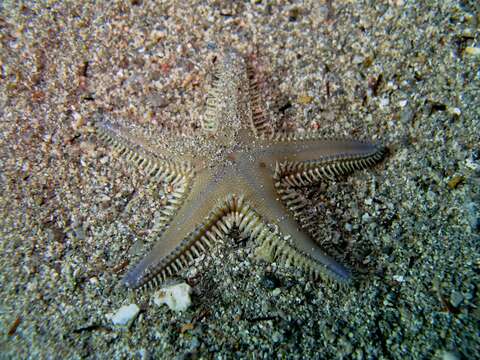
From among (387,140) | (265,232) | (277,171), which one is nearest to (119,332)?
(265,232)

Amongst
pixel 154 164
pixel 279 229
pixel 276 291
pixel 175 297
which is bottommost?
pixel 175 297

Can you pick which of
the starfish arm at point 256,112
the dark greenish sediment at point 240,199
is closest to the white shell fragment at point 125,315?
the dark greenish sediment at point 240,199

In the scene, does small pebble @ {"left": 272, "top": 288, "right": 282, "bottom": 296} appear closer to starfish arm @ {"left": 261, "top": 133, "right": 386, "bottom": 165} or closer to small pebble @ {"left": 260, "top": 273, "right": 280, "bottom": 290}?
small pebble @ {"left": 260, "top": 273, "right": 280, "bottom": 290}

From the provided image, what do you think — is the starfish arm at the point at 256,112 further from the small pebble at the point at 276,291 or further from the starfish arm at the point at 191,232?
the small pebble at the point at 276,291

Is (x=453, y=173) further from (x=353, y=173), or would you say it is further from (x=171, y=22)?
(x=171, y=22)

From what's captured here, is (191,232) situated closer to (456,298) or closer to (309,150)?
(309,150)

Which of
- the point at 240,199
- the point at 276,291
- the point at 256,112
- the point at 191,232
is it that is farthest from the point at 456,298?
the point at 256,112
